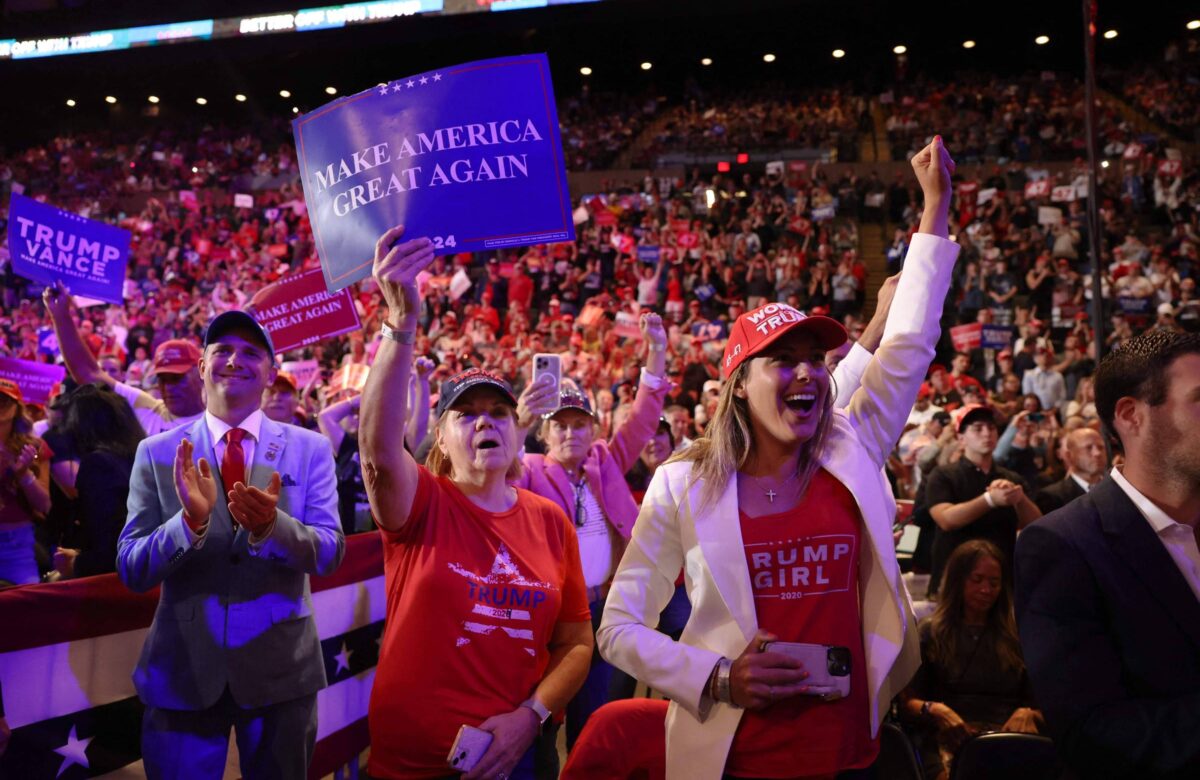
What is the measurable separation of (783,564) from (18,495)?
11.8 feet

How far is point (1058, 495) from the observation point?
5434 mm

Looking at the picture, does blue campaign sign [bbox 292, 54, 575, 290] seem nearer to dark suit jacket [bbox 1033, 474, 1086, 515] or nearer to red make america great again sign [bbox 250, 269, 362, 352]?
red make america great again sign [bbox 250, 269, 362, 352]

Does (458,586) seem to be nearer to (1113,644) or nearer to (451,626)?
(451,626)

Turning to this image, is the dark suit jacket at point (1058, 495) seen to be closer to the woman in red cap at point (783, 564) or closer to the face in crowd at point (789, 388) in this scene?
the woman in red cap at point (783, 564)

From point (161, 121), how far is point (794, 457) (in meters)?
31.6

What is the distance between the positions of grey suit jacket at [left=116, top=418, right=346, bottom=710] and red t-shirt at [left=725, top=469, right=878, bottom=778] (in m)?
1.27

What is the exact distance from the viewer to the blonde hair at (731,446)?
226cm

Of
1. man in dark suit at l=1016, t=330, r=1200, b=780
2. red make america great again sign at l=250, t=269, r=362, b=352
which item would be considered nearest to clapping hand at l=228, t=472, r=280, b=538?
man in dark suit at l=1016, t=330, r=1200, b=780

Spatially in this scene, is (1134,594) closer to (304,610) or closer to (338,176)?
(304,610)

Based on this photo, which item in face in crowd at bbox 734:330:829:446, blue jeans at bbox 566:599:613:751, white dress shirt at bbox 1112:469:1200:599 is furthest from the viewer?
blue jeans at bbox 566:599:613:751

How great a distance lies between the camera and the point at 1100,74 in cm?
2325

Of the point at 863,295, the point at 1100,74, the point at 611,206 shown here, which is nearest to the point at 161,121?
the point at 611,206

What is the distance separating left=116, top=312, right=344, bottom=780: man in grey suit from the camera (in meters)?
2.53

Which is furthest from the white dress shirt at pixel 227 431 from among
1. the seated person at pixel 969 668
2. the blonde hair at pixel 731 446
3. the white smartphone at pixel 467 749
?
the seated person at pixel 969 668
